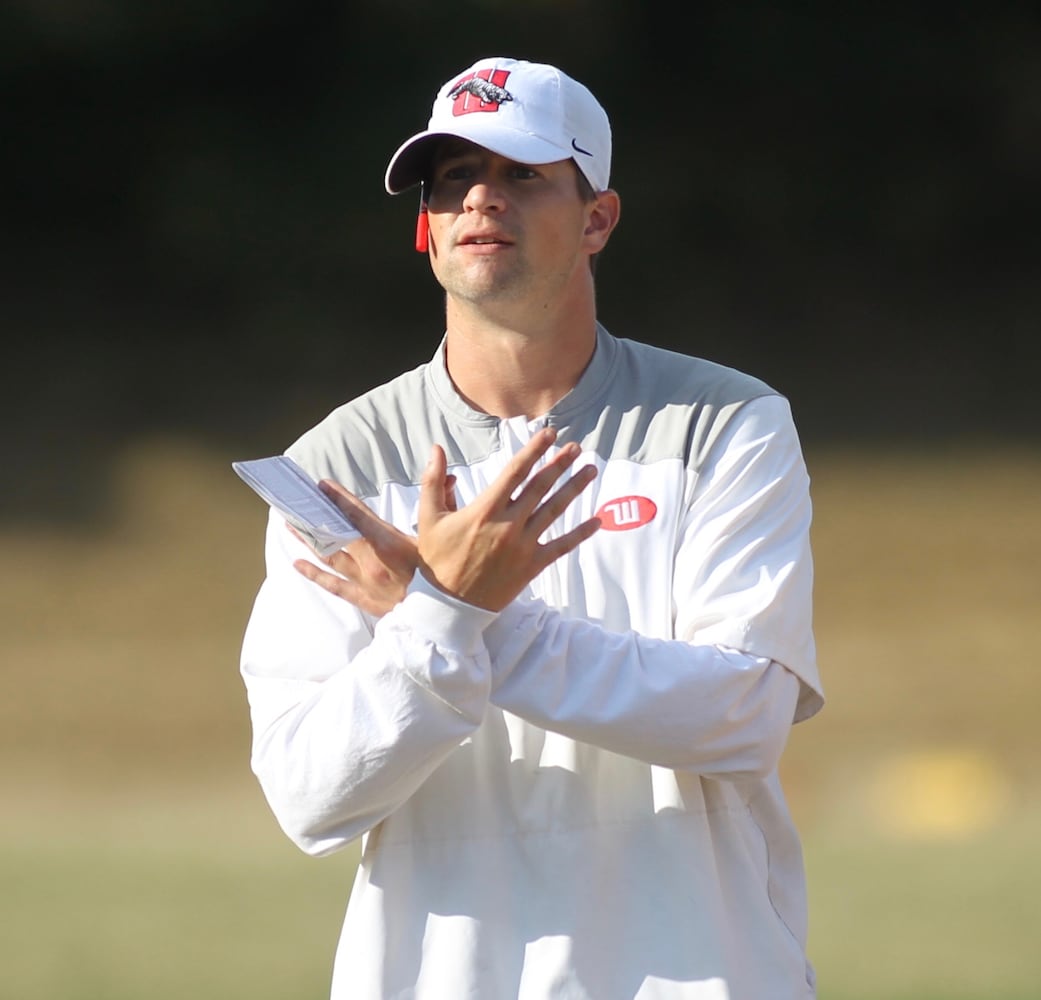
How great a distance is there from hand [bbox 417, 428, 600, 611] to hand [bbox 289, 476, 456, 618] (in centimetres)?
2

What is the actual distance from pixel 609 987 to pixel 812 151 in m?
2.69

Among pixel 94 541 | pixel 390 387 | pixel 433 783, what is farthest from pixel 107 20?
pixel 433 783

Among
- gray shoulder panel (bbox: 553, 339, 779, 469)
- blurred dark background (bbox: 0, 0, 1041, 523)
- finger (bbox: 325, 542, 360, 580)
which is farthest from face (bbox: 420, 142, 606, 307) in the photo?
blurred dark background (bbox: 0, 0, 1041, 523)

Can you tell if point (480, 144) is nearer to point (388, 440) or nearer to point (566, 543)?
point (388, 440)

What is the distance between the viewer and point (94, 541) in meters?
4.17

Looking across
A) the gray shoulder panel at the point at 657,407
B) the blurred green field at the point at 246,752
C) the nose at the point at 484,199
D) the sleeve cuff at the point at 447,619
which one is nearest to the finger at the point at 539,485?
the sleeve cuff at the point at 447,619

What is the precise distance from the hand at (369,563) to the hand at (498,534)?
21mm

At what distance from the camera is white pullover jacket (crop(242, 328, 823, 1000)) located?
1.57 m

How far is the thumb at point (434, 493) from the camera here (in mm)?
1565

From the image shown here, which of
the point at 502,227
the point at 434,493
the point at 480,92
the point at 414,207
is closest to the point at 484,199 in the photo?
the point at 502,227

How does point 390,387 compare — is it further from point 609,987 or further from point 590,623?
point 609,987

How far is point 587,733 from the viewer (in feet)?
5.15

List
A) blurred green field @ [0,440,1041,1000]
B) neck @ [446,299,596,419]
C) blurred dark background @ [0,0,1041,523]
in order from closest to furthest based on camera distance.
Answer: neck @ [446,299,596,419], blurred green field @ [0,440,1041,1000], blurred dark background @ [0,0,1041,523]

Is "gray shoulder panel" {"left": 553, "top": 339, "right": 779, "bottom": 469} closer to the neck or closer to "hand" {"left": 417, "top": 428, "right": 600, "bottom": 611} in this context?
the neck
